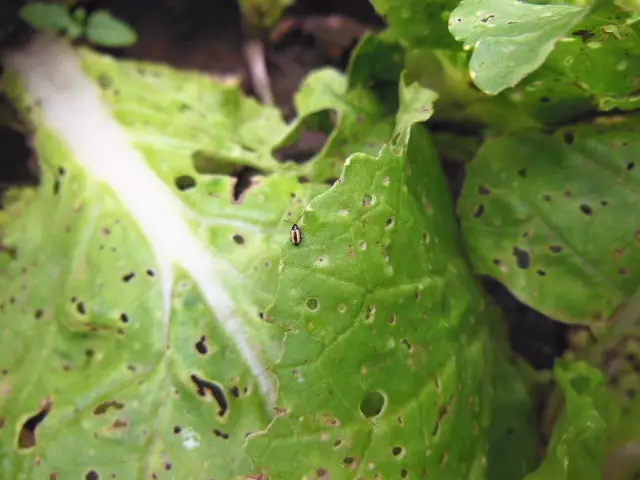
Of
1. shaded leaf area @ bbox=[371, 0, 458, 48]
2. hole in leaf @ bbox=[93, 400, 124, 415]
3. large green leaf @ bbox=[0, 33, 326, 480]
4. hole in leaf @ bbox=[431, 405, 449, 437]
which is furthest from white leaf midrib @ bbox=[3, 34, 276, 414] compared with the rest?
shaded leaf area @ bbox=[371, 0, 458, 48]

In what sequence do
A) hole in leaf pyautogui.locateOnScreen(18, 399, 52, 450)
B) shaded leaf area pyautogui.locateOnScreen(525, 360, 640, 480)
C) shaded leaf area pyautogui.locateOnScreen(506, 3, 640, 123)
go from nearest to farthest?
shaded leaf area pyautogui.locateOnScreen(506, 3, 640, 123) < shaded leaf area pyautogui.locateOnScreen(525, 360, 640, 480) < hole in leaf pyautogui.locateOnScreen(18, 399, 52, 450)

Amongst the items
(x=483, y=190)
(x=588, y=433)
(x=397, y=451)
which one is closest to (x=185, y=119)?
(x=483, y=190)

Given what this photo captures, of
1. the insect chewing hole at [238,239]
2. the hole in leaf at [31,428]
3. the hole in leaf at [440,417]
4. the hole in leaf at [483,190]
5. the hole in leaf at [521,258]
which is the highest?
the insect chewing hole at [238,239]

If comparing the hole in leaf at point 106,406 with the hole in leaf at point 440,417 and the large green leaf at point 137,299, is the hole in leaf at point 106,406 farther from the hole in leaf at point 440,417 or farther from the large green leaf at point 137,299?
the hole in leaf at point 440,417

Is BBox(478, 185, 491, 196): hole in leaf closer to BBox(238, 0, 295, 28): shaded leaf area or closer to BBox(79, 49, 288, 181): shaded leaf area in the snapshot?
BBox(79, 49, 288, 181): shaded leaf area

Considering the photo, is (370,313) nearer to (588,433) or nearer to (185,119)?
(588,433)

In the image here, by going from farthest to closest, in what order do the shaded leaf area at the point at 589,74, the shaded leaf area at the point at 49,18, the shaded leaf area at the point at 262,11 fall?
the shaded leaf area at the point at 262,11, the shaded leaf area at the point at 49,18, the shaded leaf area at the point at 589,74

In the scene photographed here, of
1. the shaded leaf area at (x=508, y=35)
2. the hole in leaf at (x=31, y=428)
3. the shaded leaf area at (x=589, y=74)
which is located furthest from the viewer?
the hole in leaf at (x=31, y=428)

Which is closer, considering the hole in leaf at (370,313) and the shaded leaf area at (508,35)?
the shaded leaf area at (508,35)

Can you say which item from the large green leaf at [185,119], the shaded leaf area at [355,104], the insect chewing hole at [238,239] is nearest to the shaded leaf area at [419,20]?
the shaded leaf area at [355,104]
